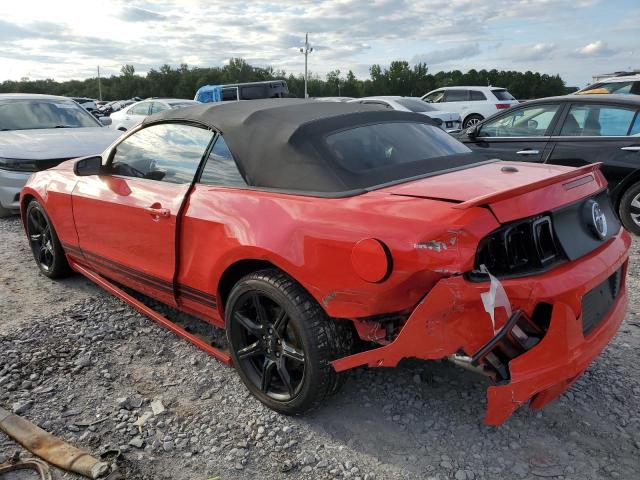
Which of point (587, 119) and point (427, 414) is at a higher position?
point (587, 119)

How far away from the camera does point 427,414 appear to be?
264cm

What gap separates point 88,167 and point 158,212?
0.94m

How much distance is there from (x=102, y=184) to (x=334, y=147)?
6.04ft

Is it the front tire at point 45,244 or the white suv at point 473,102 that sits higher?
the white suv at point 473,102

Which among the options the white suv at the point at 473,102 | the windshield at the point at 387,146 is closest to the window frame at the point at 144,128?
the windshield at the point at 387,146

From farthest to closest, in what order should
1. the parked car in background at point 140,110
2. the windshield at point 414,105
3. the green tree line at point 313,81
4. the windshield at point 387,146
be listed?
the green tree line at point 313,81 → the parked car in background at point 140,110 → the windshield at point 414,105 → the windshield at point 387,146

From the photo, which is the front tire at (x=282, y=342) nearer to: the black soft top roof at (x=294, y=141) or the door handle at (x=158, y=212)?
the black soft top roof at (x=294, y=141)

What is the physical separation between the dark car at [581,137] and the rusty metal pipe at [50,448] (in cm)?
535

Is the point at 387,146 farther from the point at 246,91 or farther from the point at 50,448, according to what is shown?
the point at 246,91

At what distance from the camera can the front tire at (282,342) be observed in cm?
240

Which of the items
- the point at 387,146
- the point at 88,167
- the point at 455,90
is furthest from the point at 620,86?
the point at 88,167

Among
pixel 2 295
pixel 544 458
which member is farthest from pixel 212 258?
pixel 2 295

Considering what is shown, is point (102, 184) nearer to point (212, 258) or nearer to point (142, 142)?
point (142, 142)

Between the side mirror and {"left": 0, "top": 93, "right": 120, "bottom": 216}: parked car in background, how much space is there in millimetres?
3278
